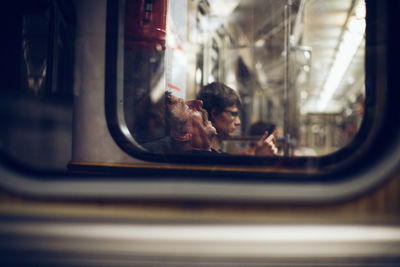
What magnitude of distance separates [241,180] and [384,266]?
0.62 m

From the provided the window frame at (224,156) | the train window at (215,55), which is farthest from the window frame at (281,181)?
the train window at (215,55)

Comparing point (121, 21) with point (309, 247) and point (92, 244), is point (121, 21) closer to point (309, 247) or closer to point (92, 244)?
point (92, 244)

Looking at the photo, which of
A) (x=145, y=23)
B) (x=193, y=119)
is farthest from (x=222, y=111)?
(x=145, y=23)

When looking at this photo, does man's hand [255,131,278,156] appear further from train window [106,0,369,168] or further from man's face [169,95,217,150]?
man's face [169,95,217,150]

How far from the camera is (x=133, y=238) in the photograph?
118cm

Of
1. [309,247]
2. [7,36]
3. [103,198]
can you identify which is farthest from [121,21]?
[309,247]

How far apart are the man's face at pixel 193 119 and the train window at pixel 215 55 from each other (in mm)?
52

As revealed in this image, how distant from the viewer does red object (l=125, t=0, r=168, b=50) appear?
69.0 inches

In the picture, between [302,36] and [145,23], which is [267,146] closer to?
[145,23]

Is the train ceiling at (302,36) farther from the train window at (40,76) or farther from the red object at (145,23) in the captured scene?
the train window at (40,76)

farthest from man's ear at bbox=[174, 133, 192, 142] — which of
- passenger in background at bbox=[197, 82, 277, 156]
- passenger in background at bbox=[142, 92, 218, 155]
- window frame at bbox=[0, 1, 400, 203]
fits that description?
window frame at bbox=[0, 1, 400, 203]

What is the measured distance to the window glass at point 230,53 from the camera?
1.79 metres

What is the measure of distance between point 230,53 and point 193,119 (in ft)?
6.27

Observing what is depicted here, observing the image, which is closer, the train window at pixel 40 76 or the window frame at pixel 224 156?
the window frame at pixel 224 156
